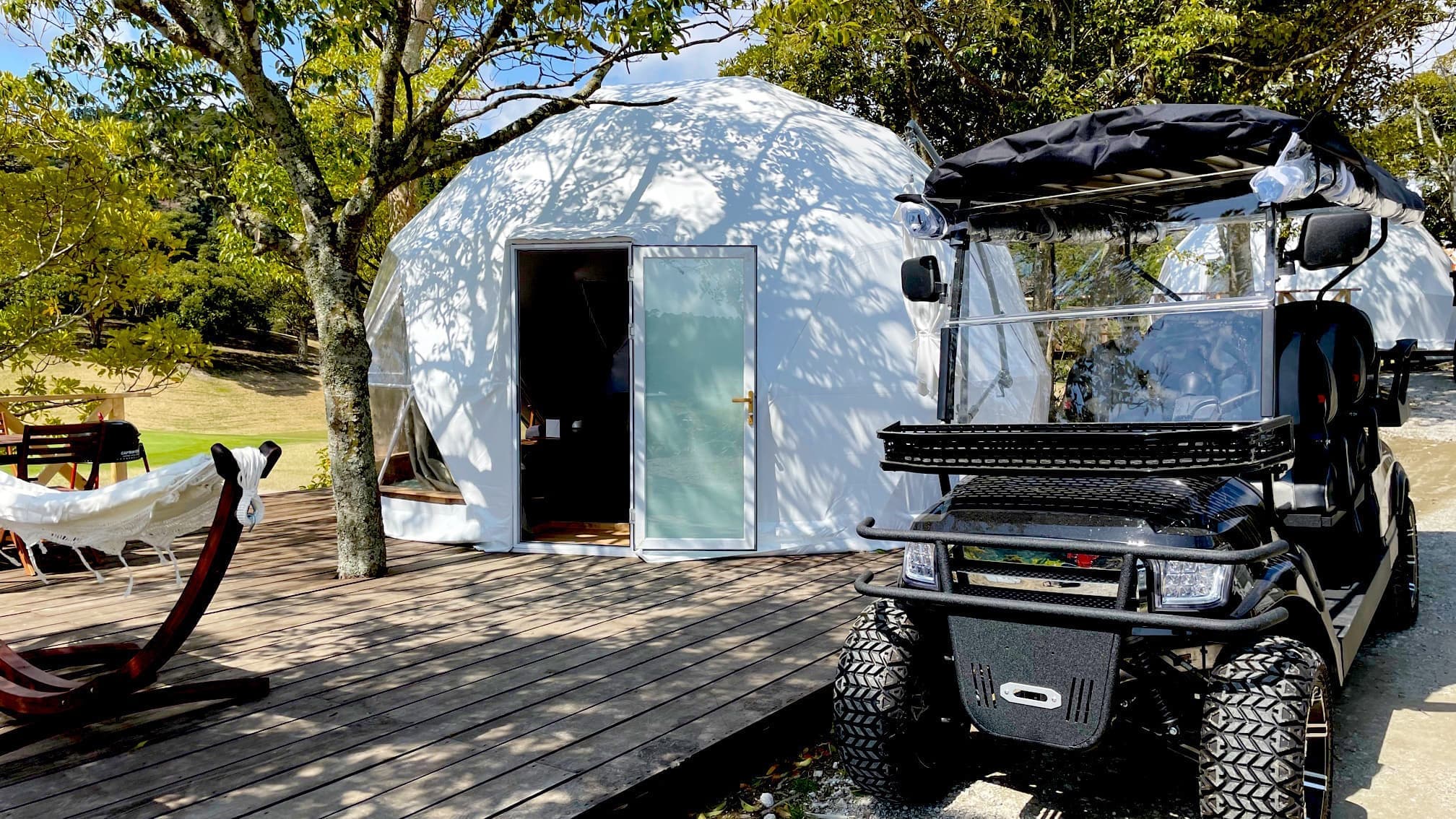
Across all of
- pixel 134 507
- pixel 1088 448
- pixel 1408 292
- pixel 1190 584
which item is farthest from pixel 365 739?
pixel 1408 292

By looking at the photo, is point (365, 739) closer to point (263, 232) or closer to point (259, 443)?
point (263, 232)

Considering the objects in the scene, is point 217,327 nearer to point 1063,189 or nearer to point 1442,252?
point 1063,189

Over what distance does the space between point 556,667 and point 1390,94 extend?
1451 cm

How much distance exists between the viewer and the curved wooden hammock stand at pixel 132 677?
3.45m

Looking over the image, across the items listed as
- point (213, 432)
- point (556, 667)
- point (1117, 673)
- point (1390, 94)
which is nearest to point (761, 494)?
point (556, 667)

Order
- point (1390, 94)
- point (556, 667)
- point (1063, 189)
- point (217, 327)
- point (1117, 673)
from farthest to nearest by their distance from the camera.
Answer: point (217, 327) < point (1390, 94) < point (556, 667) < point (1063, 189) < point (1117, 673)

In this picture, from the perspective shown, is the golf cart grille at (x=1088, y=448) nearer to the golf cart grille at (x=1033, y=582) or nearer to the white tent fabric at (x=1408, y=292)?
the golf cart grille at (x=1033, y=582)

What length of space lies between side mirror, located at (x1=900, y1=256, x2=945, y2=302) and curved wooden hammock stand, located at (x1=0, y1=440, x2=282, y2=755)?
8.10 ft

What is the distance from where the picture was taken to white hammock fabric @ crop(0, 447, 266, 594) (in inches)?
141

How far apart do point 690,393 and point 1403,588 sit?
4.57 meters

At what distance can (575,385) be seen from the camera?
10.1m

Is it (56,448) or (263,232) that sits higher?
(263,232)

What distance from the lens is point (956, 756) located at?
11.2 feet

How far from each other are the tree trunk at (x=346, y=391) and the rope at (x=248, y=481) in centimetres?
273
